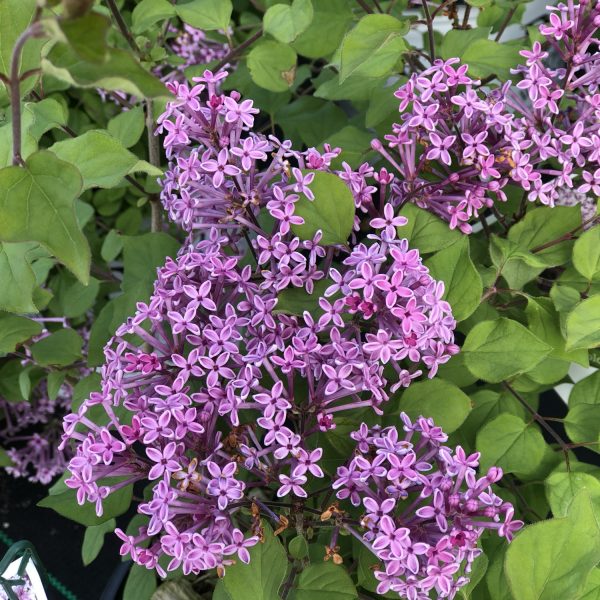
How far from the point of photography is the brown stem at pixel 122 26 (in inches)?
24.4

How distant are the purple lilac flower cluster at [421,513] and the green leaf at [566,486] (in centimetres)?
12

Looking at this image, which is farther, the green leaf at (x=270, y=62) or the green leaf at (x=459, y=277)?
the green leaf at (x=270, y=62)

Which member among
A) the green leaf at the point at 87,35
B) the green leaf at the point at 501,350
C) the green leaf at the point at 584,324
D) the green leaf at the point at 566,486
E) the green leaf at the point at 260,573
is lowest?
the green leaf at the point at 566,486

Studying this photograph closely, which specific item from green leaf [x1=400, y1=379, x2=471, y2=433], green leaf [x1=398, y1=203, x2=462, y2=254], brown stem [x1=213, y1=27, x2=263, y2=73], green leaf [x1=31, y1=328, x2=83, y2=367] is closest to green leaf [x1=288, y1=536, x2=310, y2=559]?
green leaf [x1=400, y1=379, x2=471, y2=433]

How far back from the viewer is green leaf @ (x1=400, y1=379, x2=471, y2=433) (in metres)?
0.50

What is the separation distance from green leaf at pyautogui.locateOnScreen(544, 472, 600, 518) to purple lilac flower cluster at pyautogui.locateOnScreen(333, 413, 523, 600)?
115 millimetres

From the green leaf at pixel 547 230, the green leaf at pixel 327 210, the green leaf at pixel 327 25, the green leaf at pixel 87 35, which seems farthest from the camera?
the green leaf at pixel 327 25

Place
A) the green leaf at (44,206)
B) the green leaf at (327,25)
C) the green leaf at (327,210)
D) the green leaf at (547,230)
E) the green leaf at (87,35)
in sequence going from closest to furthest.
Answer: the green leaf at (87,35) < the green leaf at (44,206) < the green leaf at (327,210) < the green leaf at (547,230) < the green leaf at (327,25)

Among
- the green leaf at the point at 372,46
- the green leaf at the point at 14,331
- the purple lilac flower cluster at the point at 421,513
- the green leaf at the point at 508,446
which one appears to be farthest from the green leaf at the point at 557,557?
the green leaf at the point at 14,331

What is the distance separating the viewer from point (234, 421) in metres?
0.45

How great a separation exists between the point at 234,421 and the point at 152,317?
94 millimetres

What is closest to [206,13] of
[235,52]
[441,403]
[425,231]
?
[235,52]

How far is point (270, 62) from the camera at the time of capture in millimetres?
667

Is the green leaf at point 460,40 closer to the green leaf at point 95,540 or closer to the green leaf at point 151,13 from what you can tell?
the green leaf at point 151,13
